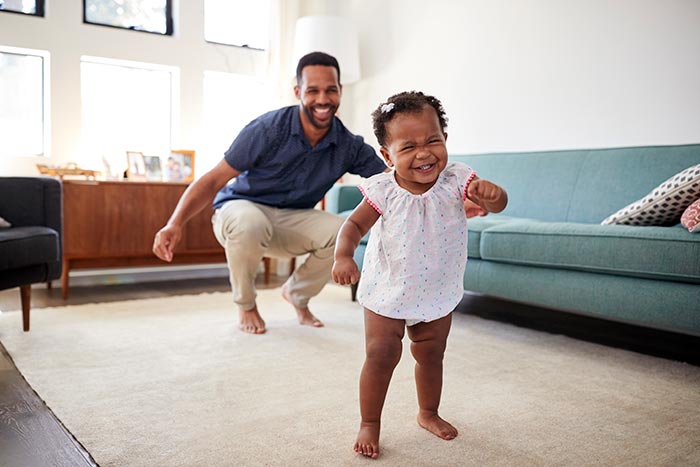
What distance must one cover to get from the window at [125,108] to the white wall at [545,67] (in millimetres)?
1455

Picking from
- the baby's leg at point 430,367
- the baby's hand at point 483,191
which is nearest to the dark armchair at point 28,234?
the baby's leg at point 430,367

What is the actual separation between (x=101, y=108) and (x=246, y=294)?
6.96 feet

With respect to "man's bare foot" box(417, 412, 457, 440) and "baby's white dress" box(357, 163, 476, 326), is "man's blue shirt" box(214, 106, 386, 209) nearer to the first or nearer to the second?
"baby's white dress" box(357, 163, 476, 326)

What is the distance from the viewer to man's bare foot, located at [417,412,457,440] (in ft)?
4.42

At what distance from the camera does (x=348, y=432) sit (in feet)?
4.47

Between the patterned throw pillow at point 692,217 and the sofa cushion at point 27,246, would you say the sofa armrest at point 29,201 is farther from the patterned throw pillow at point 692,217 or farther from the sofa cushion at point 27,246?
the patterned throw pillow at point 692,217

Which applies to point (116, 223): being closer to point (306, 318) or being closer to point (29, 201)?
point (29, 201)

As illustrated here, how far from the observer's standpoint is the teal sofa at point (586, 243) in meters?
1.87

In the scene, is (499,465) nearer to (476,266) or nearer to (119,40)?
(476,266)

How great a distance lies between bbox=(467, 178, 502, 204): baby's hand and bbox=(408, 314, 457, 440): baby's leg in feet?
0.94

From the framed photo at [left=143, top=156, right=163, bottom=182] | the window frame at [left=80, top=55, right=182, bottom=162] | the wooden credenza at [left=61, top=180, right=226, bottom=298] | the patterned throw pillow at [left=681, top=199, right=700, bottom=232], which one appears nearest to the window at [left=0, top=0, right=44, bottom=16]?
the window frame at [left=80, top=55, right=182, bottom=162]

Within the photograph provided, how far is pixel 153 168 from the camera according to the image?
3699 millimetres

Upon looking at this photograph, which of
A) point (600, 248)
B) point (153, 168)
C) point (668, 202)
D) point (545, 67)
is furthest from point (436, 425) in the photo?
point (153, 168)

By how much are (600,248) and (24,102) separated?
10.7ft
